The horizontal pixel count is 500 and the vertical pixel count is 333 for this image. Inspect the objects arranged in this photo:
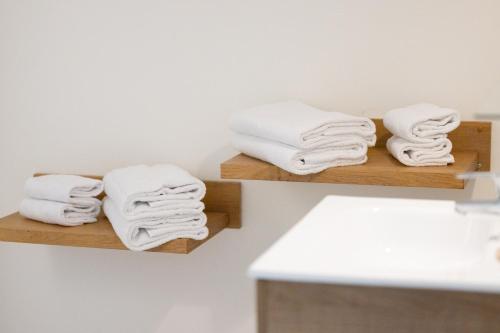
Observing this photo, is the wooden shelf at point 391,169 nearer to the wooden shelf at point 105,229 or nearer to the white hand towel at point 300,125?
the white hand towel at point 300,125

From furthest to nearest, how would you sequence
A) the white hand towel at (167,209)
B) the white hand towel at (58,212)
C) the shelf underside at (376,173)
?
the white hand towel at (58,212), the white hand towel at (167,209), the shelf underside at (376,173)

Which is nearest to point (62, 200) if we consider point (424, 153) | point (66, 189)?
point (66, 189)

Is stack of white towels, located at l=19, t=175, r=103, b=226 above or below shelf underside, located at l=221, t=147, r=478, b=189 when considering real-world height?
below

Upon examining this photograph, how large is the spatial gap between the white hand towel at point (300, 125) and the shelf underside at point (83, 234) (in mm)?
299

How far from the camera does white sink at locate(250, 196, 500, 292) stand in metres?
1.32

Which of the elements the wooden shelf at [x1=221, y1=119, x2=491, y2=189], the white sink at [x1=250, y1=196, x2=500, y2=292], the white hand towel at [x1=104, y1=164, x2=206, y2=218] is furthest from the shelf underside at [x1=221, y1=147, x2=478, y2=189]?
the white sink at [x1=250, y1=196, x2=500, y2=292]

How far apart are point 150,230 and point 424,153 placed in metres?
0.68

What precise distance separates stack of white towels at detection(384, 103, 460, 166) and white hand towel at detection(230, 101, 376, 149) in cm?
10

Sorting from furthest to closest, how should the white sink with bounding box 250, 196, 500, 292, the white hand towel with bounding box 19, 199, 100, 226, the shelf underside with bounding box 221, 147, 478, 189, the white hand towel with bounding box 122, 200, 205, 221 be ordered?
the white hand towel with bounding box 19, 199, 100, 226 < the white hand towel with bounding box 122, 200, 205, 221 < the shelf underside with bounding box 221, 147, 478, 189 < the white sink with bounding box 250, 196, 500, 292

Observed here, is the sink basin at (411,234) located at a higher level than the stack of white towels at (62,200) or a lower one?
Answer: higher

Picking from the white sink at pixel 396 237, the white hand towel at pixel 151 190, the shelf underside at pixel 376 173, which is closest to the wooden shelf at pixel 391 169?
the shelf underside at pixel 376 173

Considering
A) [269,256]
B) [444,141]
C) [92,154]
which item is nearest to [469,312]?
[269,256]

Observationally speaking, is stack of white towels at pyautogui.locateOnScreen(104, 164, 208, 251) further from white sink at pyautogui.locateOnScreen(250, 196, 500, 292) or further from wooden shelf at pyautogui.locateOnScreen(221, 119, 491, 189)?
white sink at pyautogui.locateOnScreen(250, 196, 500, 292)

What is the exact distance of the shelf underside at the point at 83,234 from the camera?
2119 millimetres
